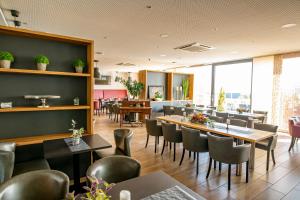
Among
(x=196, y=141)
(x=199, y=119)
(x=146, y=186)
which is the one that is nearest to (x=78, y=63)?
(x=146, y=186)

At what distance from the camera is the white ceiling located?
2973mm

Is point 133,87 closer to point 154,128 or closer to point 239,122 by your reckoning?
point 154,128

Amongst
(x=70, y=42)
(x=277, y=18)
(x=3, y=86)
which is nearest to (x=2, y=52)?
(x=3, y=86)

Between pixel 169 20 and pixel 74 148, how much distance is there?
2954 mm

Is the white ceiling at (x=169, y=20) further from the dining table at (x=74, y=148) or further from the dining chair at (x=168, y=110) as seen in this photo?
the dining chair at (x=168, y=110)

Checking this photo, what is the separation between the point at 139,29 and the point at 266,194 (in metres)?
4.00

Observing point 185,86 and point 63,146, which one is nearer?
point 63,146

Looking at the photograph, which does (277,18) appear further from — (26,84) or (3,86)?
(3,86)

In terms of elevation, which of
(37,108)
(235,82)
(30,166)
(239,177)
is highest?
(235,82)

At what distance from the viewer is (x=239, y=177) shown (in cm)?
321

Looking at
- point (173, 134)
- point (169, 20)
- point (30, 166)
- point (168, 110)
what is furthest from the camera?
point (168, 110)

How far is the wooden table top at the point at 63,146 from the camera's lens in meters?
2.20

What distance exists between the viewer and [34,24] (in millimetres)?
4031

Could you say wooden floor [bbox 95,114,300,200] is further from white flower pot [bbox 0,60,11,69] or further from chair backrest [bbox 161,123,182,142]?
white flower pot [bbox 0,60,11,69]
